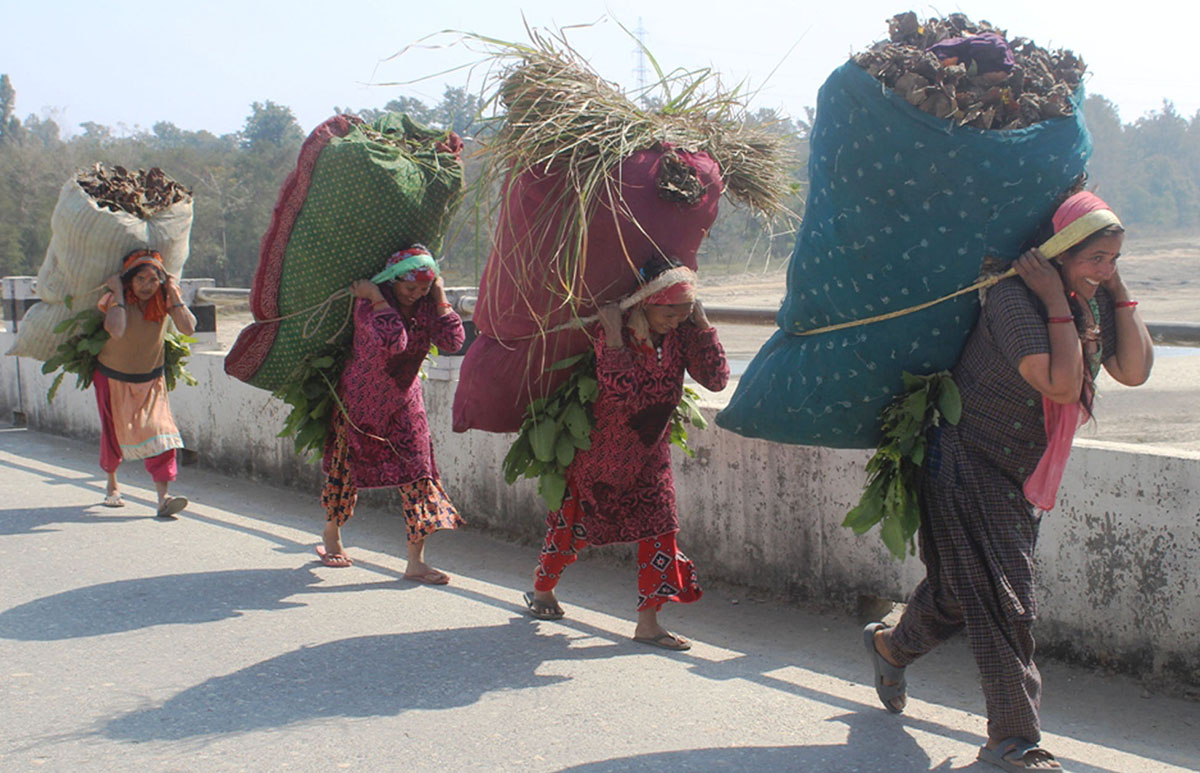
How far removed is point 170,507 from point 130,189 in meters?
1.86

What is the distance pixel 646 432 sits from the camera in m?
4.52

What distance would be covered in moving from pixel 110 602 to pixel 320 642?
1.17 meters

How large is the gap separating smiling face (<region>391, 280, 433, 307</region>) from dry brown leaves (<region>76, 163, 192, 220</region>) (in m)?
2.17

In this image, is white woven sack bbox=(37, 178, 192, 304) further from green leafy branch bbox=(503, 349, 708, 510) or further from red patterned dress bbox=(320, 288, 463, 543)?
green leafy branch bbox=(503, 349, 708, 510)

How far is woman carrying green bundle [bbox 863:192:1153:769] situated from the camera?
3186 millimetres

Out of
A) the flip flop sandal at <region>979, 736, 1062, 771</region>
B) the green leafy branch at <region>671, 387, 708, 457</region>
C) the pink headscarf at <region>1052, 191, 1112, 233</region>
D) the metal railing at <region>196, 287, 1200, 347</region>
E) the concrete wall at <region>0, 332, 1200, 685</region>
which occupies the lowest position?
the flip flop sandal at <region>979, 736, 1062, 771</region>

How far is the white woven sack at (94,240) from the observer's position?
6621 millimetres

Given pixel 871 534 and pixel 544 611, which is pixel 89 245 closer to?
pixel 544 611

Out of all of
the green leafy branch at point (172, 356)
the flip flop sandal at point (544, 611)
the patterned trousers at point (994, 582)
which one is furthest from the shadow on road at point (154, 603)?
the patterned trousers at point (994, 582)

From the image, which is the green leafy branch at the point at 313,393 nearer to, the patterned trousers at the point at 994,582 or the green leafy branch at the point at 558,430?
the green leafy branch at the point at 558,430

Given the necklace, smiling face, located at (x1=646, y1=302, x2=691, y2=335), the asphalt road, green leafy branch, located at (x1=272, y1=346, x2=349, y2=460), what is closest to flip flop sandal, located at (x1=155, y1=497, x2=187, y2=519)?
the asphalt road

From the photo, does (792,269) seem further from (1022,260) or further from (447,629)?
(447,629)

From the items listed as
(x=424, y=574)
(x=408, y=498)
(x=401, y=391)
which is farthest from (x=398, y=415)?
(x=424, y=574)

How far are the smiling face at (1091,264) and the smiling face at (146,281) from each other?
206 inches
